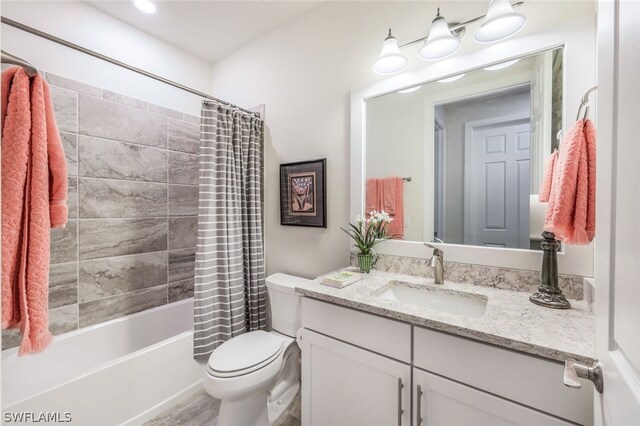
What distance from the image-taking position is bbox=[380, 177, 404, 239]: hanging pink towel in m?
1.57

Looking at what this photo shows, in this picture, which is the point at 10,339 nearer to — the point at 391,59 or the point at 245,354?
the point at 245,354

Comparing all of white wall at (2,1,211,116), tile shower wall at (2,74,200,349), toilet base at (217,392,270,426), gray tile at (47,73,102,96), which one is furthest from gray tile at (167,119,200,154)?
toilet base at (217,392,270,426)

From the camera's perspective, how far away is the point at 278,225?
2137 millimetres

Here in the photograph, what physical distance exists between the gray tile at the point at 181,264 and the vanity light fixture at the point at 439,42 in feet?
7.44

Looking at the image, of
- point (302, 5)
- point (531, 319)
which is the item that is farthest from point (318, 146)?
point (531, 319)

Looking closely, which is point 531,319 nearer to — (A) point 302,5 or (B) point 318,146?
(B) point 318,146

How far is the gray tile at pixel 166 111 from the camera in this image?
2.18 meters

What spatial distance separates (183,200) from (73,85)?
3.35ft

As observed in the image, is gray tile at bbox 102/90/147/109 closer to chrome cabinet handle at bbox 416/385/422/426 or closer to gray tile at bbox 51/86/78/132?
gray tile at bbox 51/86/78/132

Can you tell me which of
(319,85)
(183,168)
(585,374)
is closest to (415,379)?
(585,374)

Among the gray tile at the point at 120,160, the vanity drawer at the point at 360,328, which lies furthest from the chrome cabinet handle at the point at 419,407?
the gray tile at the point at 120,160

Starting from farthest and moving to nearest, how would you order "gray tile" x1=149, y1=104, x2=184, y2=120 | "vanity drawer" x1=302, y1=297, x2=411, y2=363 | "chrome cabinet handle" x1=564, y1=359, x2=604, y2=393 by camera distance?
1. "gray tile" x1=149, y1=104, x2=184, y2=120
2. "vanity drawer" x1=302, y1=297, x2=411, y2=363
3. "chrome cabinet handle" x1=564, y1=359, x2=604, y2=393

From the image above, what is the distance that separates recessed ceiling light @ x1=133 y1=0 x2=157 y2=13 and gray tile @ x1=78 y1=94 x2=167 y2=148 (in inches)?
26.3

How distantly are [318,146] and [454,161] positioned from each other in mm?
877
